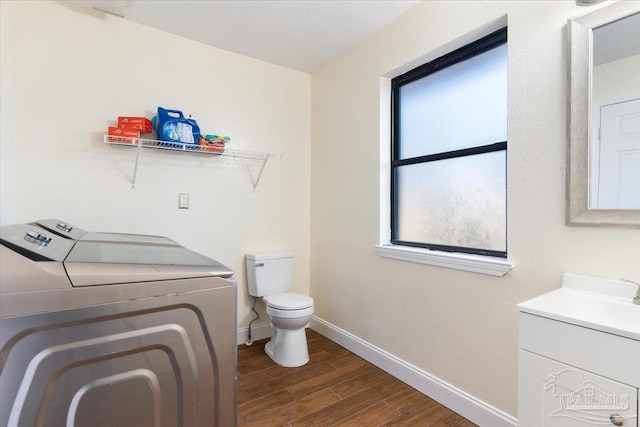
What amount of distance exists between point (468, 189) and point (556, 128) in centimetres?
57

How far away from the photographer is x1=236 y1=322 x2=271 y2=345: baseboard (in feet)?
8.52

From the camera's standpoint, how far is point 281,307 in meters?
2.17

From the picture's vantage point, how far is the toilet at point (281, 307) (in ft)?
7.17

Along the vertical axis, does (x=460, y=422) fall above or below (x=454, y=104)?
below

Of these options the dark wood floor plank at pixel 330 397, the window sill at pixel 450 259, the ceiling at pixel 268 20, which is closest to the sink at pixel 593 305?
the window sill at pixel 450 259

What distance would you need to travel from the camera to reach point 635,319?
100cm

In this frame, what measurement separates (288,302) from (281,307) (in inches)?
3.1

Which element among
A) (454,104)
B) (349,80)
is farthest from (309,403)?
(349,80)

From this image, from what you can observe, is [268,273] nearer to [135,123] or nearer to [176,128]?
[176,128]

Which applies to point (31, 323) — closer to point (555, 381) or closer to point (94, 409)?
point (94, 409)

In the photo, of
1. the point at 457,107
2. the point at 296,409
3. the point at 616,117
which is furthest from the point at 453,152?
the point at 296,409

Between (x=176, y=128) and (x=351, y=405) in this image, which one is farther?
(x=176, y=128)

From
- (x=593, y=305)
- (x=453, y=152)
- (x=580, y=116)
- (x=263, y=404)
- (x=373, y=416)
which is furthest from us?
(x=453, y=152)

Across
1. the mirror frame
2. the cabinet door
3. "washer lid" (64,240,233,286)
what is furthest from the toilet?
the mirror frame
